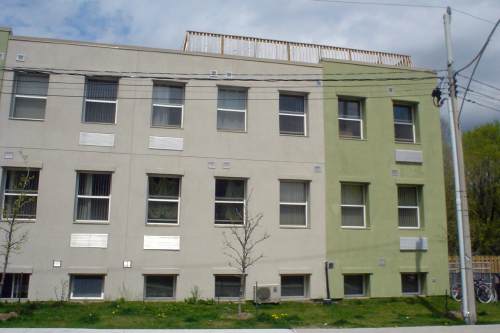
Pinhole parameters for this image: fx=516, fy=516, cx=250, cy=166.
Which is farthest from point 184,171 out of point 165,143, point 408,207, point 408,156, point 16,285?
point 408,207

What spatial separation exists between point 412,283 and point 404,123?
6019 millimetres

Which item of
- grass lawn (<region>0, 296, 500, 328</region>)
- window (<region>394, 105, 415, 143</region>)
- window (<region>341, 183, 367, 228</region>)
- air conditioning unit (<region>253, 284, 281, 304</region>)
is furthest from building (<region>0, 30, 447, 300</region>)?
grass lawn (<region>0, 296, 500, 328</region>)

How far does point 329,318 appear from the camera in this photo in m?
14.1

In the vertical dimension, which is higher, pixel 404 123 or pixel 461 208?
pixel 404 123

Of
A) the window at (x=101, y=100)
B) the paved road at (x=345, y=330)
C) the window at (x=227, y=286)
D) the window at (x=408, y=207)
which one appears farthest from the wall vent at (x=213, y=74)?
the paved road at (x=345, y=330)

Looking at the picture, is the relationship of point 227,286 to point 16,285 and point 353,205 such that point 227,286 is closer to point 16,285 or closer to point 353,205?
point 353,205

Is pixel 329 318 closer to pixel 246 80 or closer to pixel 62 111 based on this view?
pixel 246 80

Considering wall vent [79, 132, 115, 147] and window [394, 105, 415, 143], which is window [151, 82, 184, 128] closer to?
wall vent [79, 132, 115, 147]

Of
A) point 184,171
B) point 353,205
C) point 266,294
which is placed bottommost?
point 266,294

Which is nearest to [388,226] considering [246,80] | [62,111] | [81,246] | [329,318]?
[329,318]

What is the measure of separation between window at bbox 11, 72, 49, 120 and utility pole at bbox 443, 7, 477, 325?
496 inches

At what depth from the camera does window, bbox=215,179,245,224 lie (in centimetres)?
1736

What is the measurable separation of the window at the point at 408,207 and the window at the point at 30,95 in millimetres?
12919

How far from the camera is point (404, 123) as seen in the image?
19875 millimetres
